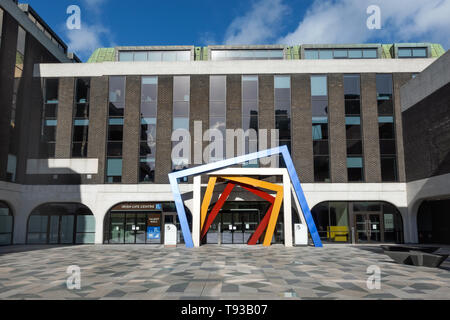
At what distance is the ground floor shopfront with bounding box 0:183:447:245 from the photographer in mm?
25734

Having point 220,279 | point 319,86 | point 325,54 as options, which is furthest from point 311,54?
point 220,279

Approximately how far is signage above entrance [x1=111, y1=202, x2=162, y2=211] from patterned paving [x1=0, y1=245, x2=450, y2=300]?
31.2 feet

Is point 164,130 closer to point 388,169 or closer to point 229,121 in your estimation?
point 229,121

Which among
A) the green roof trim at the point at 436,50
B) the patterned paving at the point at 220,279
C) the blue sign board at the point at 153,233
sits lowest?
the patterned paving at the point at 220,279

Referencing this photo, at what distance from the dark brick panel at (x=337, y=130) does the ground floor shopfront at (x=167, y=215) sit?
3.49ft

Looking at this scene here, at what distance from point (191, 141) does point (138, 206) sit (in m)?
6.07

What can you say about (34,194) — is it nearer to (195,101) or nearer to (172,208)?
(172,208)

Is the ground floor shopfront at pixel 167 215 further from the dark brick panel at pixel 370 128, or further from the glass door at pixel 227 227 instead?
the dark brick panel at pixel 370 128

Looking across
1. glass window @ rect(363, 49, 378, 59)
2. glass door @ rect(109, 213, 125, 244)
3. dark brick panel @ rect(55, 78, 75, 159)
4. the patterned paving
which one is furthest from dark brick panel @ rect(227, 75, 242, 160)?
the patterned paving

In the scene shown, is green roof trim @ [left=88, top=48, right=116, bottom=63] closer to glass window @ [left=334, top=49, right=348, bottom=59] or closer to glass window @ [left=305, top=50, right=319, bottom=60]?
glass window @ [left=305, top=50, right=319, bottom=60]

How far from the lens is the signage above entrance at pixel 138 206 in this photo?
85.6ft

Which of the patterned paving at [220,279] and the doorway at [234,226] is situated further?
the doorway at [234,226]

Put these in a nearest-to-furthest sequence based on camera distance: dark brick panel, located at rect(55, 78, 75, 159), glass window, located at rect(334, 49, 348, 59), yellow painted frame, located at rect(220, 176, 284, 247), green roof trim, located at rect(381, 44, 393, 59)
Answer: yellow painted frame, located at rect(220, 176, 284, 247) < dark brick panel, located at rect(55, 78, 75, 159) < glass window, located at rect(334, 49, 348, 59) < green roof trim, located at rect(381, 44, 393, 59)

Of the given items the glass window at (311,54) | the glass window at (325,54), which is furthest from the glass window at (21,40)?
the glass window at (325,54)
